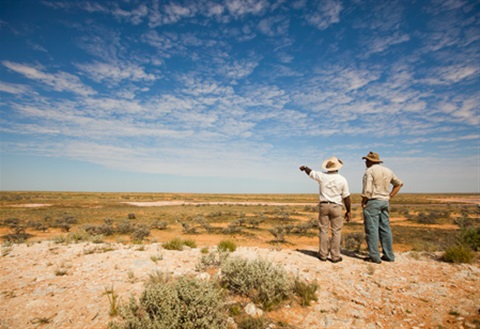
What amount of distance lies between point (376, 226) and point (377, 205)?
1.70 ft

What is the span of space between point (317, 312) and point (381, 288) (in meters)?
1.52

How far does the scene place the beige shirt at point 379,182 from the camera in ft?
19.1

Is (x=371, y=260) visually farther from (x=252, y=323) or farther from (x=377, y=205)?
(x=252, y=323)

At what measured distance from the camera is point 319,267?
555 cm

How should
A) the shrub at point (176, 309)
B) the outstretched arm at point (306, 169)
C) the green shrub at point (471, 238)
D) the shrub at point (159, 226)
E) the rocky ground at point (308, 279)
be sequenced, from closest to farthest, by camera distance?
the shrub at point (176, 309) → the rocky ground at point (308, 279) → the outstretched arm at point (306, 169) → the green shrub at point (471, 238) → the shrub at point (159, 226)

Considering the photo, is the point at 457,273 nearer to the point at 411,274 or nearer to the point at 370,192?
the point at 411,274

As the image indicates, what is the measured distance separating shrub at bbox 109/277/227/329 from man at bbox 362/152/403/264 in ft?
13.6

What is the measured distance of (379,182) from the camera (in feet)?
19.1

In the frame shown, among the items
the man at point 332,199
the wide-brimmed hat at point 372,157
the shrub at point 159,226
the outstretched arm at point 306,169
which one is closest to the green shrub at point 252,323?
the man at point 332,199

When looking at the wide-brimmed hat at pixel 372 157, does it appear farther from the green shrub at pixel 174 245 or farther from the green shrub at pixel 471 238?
the green shrub at pixel 174 245

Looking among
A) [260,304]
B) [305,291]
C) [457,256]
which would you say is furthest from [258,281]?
[457,256]

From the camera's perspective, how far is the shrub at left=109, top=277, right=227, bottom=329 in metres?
3.02

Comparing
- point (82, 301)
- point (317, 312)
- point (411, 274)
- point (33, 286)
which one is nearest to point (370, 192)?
point (411, 274)

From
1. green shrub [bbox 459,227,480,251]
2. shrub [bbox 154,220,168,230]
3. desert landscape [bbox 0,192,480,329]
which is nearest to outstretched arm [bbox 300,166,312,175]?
→ desert landscape [bbox 0,192,480,329]
